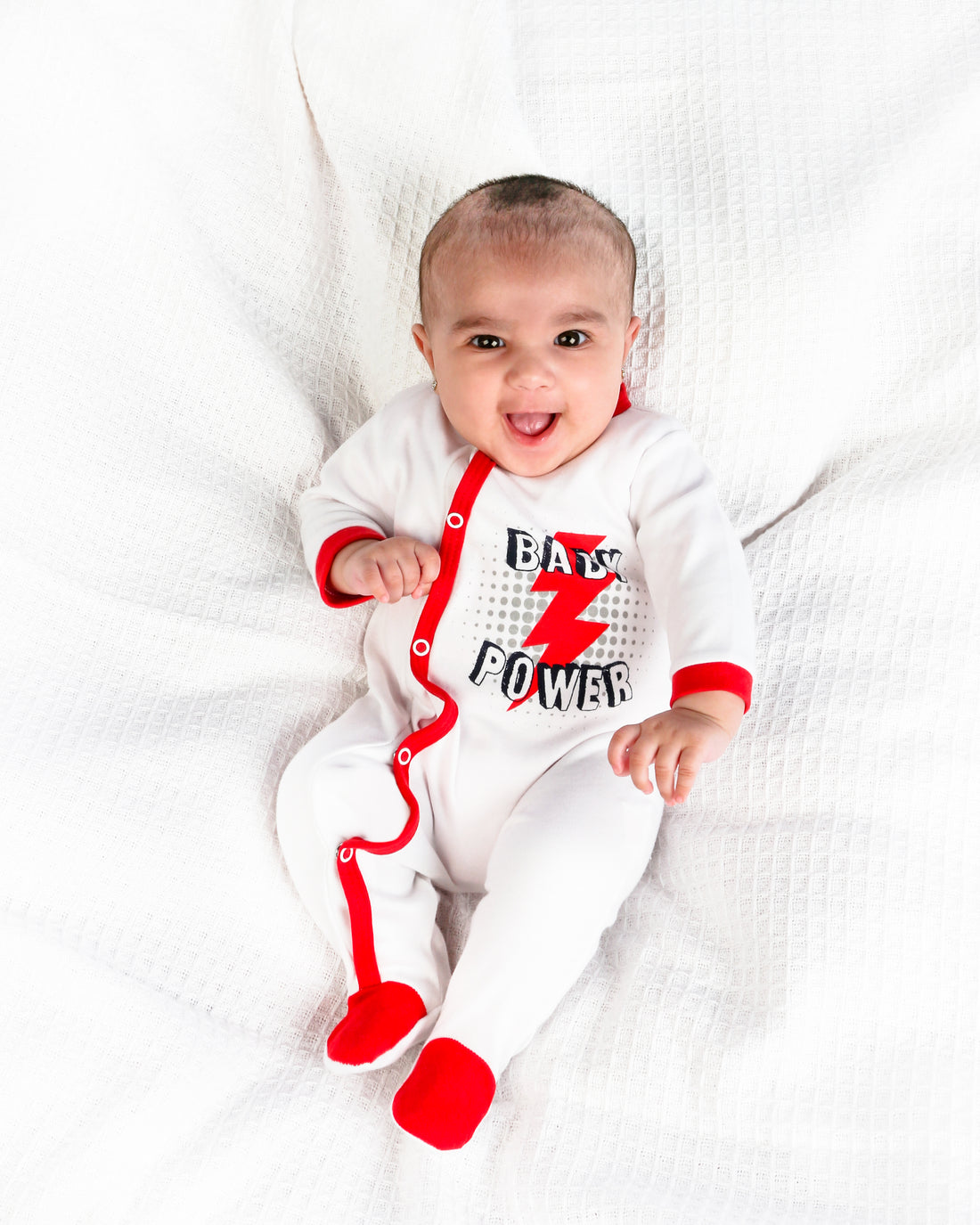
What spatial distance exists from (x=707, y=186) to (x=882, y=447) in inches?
15.0

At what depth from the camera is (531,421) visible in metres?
1.20

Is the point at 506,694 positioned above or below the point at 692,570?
below

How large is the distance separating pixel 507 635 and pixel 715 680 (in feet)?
0.84

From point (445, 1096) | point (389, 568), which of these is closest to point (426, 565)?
point (389, 568)

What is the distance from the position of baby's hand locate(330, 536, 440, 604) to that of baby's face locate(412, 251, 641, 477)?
138 millimetres

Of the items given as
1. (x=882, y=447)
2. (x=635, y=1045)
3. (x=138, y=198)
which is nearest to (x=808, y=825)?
(x=635, y=1045)

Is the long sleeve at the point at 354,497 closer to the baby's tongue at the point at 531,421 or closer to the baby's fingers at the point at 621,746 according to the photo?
the baby's tongue at the point at 531,421

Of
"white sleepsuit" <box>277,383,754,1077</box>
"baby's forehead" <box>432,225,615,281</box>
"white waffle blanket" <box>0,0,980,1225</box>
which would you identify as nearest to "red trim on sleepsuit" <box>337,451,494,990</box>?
"white sleepsuit" <box>277,383,754,1077</box>

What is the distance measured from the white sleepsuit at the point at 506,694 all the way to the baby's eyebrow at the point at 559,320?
133mm

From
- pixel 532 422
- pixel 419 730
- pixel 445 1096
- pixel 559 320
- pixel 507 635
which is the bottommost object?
pixel 445 1096

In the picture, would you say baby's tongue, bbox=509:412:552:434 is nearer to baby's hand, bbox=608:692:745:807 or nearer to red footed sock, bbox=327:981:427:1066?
baby's hand, bbox=608:692:745:807

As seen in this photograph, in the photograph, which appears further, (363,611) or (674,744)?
(363,611)

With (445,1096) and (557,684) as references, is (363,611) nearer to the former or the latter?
(557,684)

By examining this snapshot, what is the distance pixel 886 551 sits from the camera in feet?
4.13
